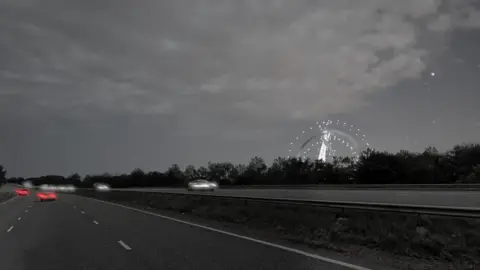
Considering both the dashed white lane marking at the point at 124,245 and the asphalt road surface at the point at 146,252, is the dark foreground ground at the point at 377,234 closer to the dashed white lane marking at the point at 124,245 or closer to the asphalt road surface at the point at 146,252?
the asphalt road surface at the point at 146,252

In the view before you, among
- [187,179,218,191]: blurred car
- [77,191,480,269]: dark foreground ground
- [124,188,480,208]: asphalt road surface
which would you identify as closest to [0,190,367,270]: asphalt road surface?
[77,191,480,269]: dark foreground ground

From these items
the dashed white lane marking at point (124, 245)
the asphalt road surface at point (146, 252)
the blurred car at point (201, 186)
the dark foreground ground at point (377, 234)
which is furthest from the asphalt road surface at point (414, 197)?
the blurred car at point (201, 186)

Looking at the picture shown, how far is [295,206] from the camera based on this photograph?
77.0ft

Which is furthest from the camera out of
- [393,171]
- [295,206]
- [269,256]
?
[393,171]

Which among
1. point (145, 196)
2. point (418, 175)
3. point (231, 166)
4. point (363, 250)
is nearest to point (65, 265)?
point (363, 250)

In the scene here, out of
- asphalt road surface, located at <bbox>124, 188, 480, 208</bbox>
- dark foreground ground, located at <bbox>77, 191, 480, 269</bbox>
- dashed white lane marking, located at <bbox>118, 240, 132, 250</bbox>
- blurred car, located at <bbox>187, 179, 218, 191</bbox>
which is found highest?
blurred car, located at <bbox>187, 179, 218, 191</bbox>

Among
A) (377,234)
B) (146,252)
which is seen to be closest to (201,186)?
(377,234)

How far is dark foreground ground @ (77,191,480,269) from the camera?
1189 centimetres

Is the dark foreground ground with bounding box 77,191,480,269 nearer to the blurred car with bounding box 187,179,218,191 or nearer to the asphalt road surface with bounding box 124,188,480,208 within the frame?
the asphalt road surface with bounding box 124,188,480,208

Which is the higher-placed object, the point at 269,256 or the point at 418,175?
the point at 418,175

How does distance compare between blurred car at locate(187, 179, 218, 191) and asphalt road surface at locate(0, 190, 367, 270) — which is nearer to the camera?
asphalt road surface at locate(0, 190, 367, 270)

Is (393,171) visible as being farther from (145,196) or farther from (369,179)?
(145,196)

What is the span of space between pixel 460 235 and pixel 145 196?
4532cm

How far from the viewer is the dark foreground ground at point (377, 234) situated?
468 inches
